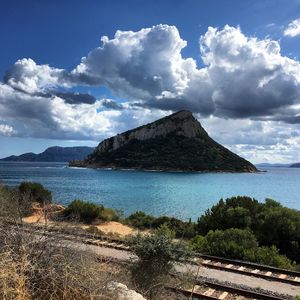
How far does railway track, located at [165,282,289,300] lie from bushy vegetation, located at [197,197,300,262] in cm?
769

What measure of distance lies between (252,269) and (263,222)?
607cm

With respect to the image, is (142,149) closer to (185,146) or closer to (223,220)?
(185,146)

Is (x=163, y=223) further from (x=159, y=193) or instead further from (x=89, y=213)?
(x=159, y=193)

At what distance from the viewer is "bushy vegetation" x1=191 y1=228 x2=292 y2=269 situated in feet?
46.8

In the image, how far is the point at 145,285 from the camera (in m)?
9.23

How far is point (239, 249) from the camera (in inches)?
581

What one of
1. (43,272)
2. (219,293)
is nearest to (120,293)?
(43,272)

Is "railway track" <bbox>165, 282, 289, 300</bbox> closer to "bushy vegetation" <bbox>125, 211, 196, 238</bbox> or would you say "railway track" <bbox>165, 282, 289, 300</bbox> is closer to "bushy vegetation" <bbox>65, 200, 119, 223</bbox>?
"bushy vegetation" <bbox>125, 211, 196, 238</bbox>

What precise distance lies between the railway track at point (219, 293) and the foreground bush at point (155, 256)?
2.00 ft

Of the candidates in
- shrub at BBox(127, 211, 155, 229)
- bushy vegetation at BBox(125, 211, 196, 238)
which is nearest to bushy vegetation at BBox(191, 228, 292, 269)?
bushy vegetation at BBox(125, 211, 196, 238)

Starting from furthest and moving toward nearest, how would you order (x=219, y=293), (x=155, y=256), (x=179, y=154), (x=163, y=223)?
(x=179, y=154) < (x=163, y=223) < (x=155, y=256) < (x=219, y=293)

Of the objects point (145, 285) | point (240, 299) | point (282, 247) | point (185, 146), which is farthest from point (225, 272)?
point (185, 146)

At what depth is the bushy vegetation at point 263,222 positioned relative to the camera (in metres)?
17.4

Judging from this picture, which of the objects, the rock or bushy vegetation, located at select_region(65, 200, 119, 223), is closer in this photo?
the rock
